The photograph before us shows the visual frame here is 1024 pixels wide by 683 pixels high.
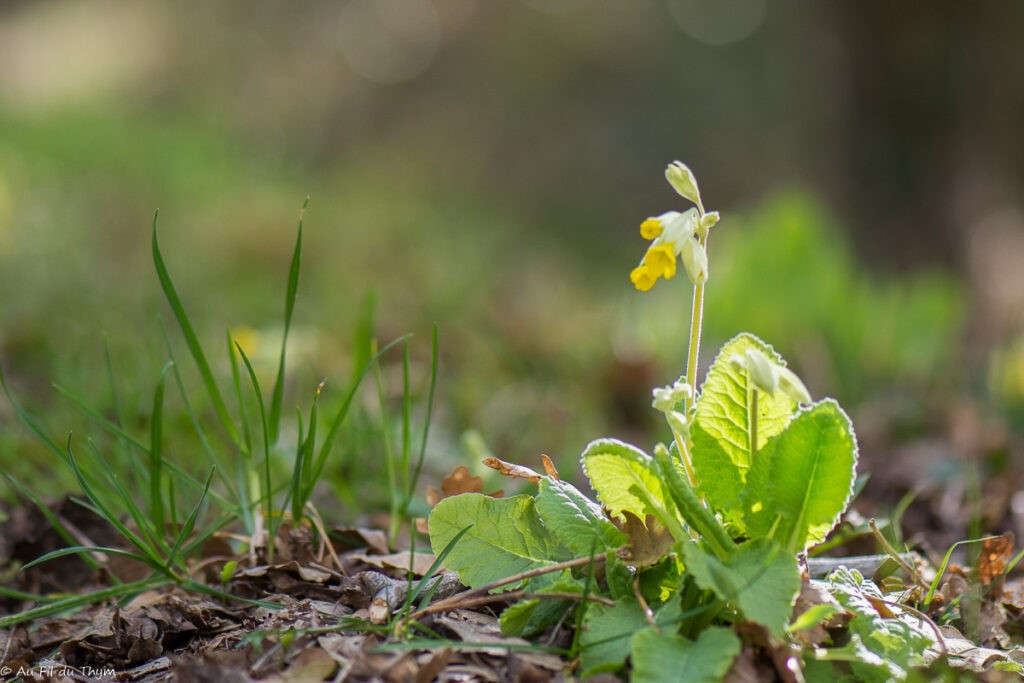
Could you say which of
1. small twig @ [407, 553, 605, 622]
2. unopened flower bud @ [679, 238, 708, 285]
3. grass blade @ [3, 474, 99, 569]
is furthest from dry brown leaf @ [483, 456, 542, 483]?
grass blade @ [3, 474, 99, 569]

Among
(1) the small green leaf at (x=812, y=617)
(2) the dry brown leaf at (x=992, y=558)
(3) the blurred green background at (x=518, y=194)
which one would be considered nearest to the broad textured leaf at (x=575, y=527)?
(1) the small green leaf at (x=812, y=617)

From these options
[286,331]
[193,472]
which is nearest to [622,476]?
[286,331]

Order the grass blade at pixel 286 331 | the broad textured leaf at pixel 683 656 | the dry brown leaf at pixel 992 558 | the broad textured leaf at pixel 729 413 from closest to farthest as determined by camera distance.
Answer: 1. the broad textured leaf at pixel 683 656
2. the broad textured leaf at pixel 729 413
3. the grass blade at pixel 286 331
4. the dry brown leaf at pixel 992 558

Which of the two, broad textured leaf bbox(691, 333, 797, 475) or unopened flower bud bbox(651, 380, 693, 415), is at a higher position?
unopened flower bud bbox(651, 380, 693, 415)

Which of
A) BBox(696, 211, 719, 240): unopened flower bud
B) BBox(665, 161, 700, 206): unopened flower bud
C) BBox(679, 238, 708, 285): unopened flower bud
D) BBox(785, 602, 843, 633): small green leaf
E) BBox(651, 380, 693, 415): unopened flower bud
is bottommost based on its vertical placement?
BBox(785, 602, 843, 633): small green leaf

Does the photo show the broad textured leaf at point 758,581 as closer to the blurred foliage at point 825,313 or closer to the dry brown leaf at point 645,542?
the dry brown leaf at point 645,542

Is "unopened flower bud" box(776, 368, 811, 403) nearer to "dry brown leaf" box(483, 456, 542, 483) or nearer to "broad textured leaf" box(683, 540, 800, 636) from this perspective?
"broad textured leaf" box(683, 540, 800, 636)

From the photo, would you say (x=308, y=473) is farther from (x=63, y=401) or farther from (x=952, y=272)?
(x=952, y=272)
